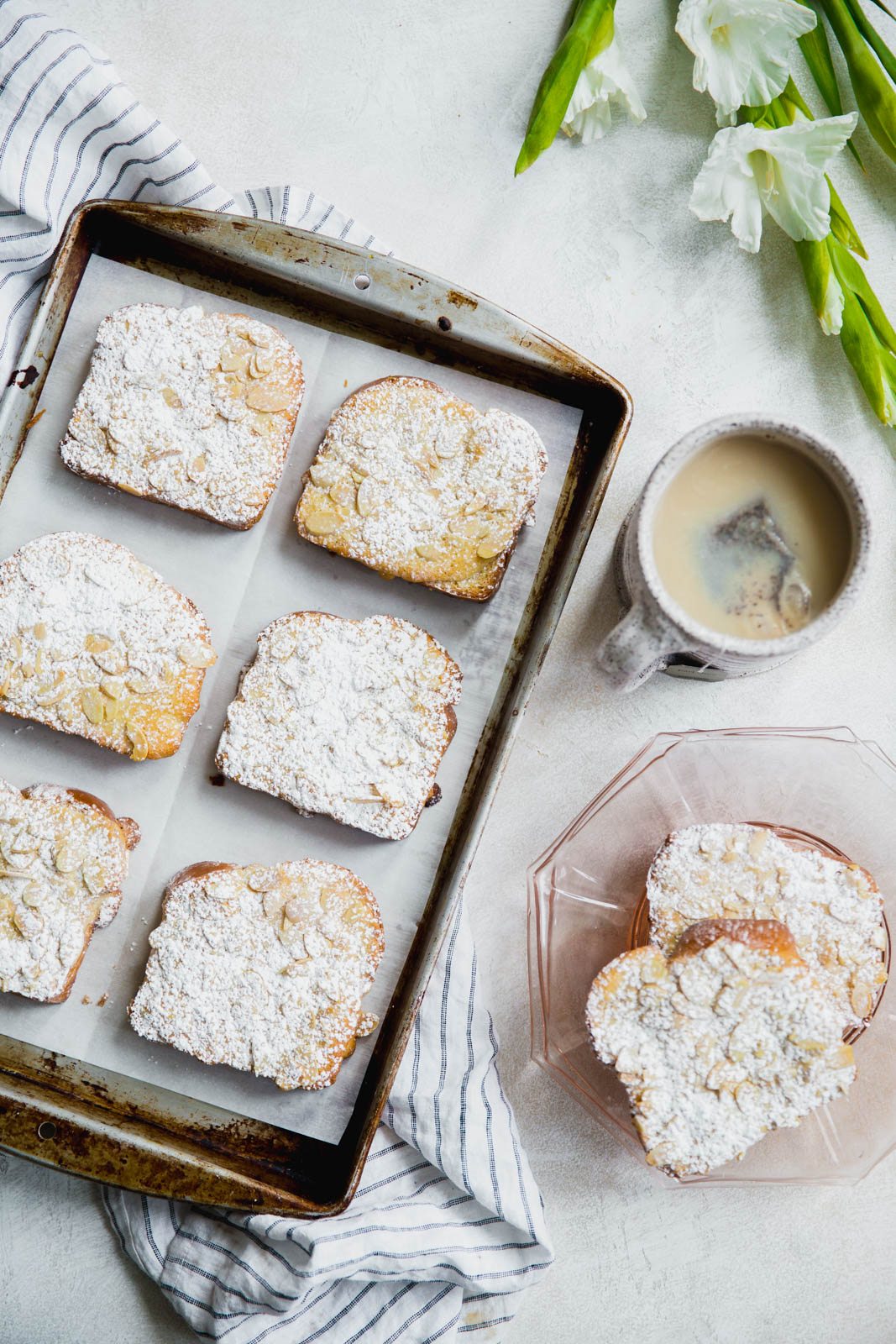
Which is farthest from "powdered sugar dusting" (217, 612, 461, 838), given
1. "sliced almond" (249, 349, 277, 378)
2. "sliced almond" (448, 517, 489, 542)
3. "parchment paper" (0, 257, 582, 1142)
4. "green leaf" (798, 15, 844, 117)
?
"green leaf" (798, 15, 844, 117)

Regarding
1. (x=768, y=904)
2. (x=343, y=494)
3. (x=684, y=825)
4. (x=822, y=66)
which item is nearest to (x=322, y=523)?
(x=343, y=494)

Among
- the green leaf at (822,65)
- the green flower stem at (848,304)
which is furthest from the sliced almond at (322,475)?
the green leaf at (822,65)

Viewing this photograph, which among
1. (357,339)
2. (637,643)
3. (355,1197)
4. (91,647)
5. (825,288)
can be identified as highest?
(825,288)

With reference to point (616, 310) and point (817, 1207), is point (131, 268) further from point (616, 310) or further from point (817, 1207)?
point (817, 1207)

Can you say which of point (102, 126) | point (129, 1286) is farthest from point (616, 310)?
point (129, 1286)

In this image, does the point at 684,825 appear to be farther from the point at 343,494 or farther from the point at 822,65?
the point at 822,65

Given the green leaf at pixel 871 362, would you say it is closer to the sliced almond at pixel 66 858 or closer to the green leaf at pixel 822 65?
the green leaf at pixel 822 65
